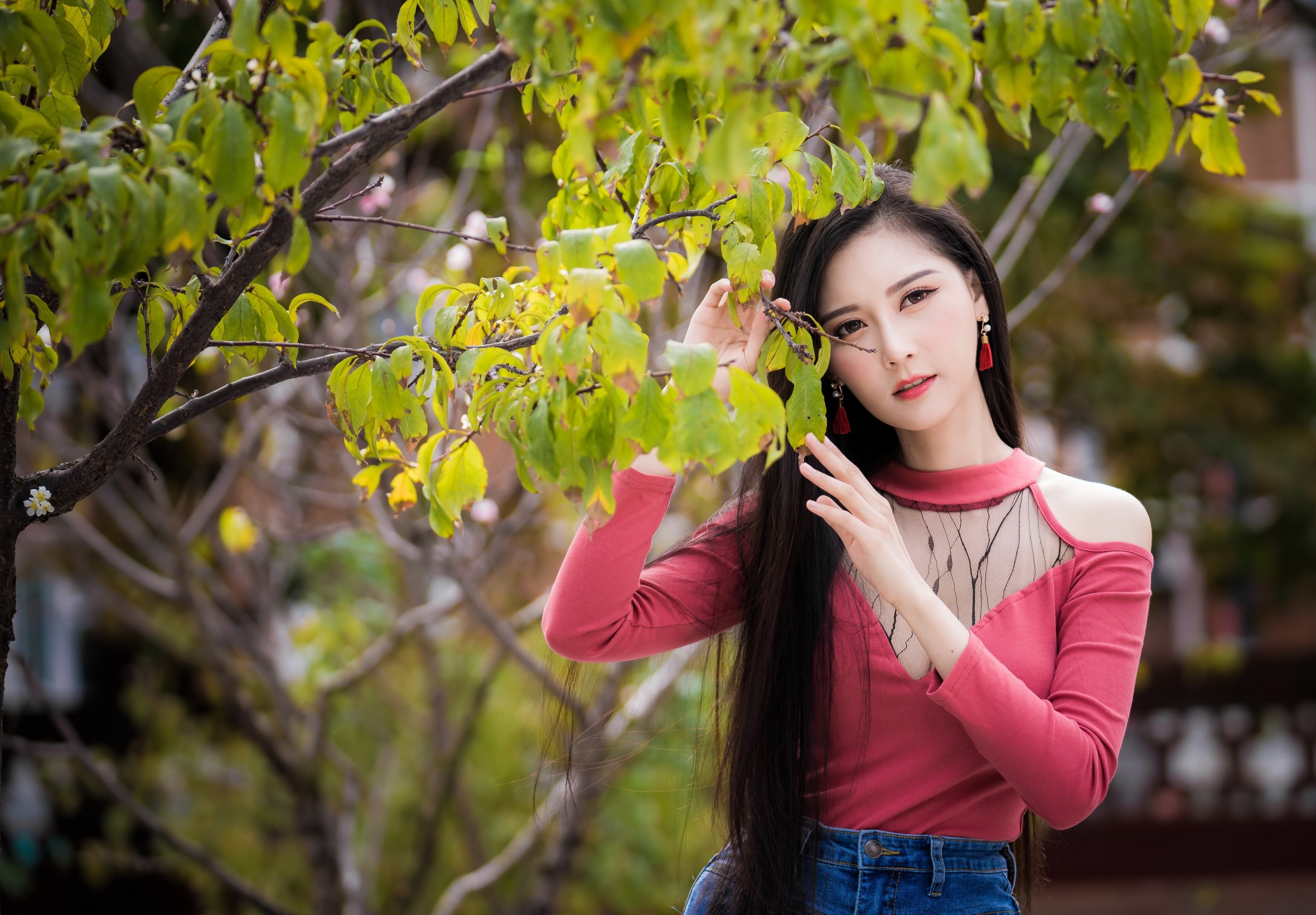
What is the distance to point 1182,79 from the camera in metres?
1.18

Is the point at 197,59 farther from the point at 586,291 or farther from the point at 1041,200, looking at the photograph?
the point at 1041,200

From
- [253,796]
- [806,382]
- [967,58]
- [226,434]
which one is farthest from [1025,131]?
Result: [253,796]

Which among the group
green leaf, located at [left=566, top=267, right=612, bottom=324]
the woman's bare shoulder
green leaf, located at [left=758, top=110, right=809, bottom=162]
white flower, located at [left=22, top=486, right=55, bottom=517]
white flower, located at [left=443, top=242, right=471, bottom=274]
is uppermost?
white flower, located at [left=443, top=242, right=471, bottom=274]

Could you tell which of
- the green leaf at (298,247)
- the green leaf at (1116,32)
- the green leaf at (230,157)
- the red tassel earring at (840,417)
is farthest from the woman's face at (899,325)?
the green leaf at (230,157)

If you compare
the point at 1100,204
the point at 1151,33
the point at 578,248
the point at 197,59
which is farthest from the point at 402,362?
the point at 1100,204

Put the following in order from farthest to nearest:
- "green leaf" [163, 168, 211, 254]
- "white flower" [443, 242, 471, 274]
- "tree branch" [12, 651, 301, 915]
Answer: "white flower" [443, 242, 471, 274] → "tree branch" [12, 651, 301, 915] → "green leaf" [163, 168, 211, 254]

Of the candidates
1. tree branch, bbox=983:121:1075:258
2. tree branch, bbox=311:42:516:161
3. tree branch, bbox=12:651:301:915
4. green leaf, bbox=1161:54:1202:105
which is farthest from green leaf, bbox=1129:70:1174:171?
tree branch, bbox=12:651:301:915

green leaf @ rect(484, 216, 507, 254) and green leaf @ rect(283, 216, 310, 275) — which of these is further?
green leaf @ rect(484, 216, 507, 254)

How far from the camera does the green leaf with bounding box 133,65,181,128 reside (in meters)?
1.13

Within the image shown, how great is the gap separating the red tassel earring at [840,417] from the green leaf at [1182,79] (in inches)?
27.2

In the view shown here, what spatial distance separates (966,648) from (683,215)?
66 cm

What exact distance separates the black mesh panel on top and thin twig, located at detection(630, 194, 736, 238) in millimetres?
594

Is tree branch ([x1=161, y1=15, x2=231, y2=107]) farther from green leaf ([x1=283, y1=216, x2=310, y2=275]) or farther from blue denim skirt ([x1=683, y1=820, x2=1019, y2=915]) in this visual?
blue denim skirt ([x1=683, y1=820, x2=1019, y2=915])

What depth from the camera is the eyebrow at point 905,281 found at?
63.5 inches
